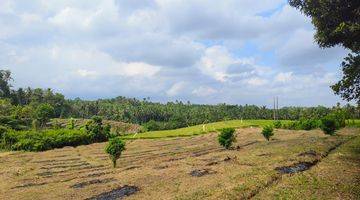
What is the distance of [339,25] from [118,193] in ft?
65.4

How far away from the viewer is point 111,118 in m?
196

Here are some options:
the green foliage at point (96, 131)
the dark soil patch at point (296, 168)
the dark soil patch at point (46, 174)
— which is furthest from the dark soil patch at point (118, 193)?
the green foliage at point (96, 131)

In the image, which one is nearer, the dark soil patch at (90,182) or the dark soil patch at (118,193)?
the dark soil patch at (118,193)

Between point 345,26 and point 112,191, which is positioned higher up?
point 345,26

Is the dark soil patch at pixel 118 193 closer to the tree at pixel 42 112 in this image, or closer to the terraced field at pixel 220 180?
the terraced field at pixel 220 180

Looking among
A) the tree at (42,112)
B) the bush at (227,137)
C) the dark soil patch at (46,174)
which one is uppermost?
the tree at (42,112)

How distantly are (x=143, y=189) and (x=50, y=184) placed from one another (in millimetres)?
12161

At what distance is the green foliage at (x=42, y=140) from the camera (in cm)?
9331

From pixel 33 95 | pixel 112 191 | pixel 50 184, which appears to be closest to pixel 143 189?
pixel 112 191

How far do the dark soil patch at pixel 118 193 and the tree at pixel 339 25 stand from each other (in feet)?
54.8

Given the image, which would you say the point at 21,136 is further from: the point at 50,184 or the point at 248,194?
the point at 248,194

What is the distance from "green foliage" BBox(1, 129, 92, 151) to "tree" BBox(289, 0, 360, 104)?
7342 centimetres

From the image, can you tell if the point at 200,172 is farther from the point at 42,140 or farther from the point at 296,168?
the point at 42,140

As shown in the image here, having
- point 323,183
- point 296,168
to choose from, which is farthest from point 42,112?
point 323,183
